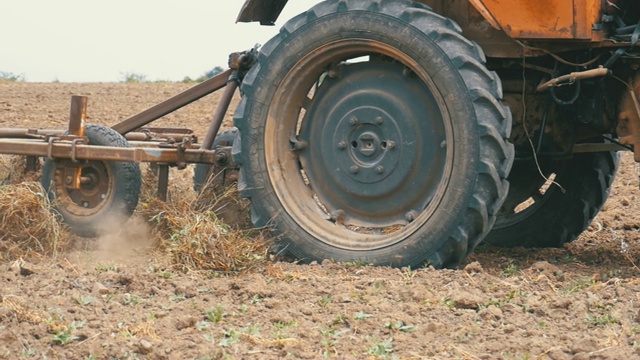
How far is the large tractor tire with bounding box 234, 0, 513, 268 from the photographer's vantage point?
247 inches

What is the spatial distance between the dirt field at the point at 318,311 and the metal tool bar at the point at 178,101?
5.06ft

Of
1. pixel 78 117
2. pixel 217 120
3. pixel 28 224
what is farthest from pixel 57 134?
pixel 217 120

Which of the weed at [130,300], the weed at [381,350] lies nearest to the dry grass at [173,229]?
the weed at [130,300]

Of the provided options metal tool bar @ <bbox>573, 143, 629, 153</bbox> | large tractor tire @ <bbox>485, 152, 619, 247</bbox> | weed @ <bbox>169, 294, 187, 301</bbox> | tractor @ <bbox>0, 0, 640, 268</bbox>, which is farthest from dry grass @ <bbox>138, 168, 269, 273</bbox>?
metal tool bar @ <bbox>573, 143, 629, 153</bbox>

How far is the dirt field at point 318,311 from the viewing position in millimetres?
4590

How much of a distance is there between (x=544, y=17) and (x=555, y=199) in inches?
83.4

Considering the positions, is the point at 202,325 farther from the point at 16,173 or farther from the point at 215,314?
the point at 16,173

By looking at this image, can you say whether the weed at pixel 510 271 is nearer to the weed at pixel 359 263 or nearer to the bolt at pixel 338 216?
the weed at pixel 359 263

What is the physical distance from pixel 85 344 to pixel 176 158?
3195 millimetres

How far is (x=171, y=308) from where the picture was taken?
528cm

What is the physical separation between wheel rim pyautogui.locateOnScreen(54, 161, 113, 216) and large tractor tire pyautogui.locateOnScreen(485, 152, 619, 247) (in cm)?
279

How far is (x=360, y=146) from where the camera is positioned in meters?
6.81

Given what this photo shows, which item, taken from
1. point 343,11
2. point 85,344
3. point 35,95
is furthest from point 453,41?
point 35,95

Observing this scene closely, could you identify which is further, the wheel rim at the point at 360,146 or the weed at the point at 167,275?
the wheel rim at the point at 360,146
